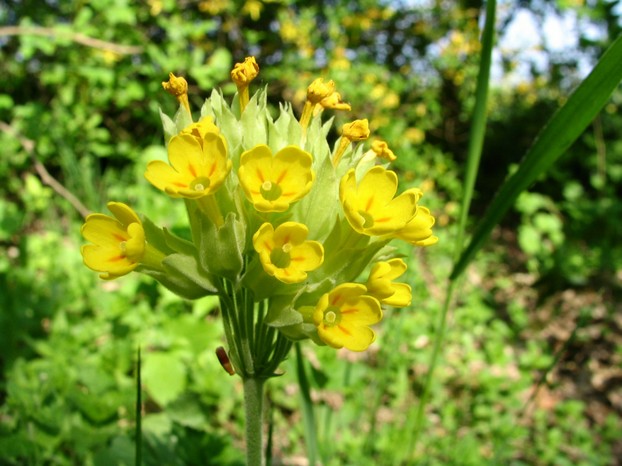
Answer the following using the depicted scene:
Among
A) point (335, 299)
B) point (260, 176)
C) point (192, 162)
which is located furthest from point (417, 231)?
point (192, 162)

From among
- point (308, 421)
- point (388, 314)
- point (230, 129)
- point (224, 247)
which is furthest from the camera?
point (388, 314)

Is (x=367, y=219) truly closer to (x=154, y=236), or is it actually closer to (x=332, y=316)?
(x=332, y=316)

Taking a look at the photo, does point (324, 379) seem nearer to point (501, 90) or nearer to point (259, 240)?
point (259, 240)

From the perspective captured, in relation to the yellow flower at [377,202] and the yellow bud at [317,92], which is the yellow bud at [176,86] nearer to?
the yellow bud at [317,92]

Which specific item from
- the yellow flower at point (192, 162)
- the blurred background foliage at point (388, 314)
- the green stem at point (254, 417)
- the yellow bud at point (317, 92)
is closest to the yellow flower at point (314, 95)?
the yellow bud at point (317, 92)

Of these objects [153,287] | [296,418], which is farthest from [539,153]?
[296,418]

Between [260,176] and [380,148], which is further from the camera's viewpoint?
[380,148]

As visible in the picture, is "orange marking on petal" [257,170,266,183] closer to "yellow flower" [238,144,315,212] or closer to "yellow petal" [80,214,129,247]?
"yellow flower" [238,144,315,212]
